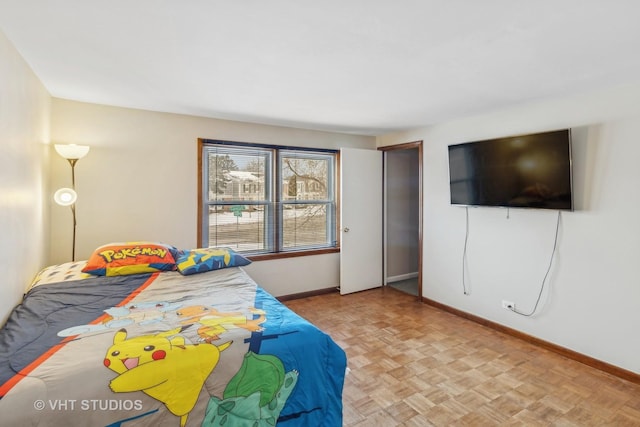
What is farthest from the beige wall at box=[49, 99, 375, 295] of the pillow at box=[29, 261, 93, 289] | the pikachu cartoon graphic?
the pikachu cartoon graphic

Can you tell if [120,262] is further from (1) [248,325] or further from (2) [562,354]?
(2) [562,354]

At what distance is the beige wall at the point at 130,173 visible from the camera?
9.73 feet

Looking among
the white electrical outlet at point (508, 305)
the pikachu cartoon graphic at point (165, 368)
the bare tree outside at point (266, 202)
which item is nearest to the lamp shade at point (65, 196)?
the bare tree outside at point (266, 202)

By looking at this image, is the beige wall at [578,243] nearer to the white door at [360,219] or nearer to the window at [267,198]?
the white door at [360,219]

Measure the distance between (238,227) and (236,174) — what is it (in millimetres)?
639

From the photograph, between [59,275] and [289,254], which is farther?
[289,254]

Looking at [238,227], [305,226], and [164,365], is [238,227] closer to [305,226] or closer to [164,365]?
[305,226]

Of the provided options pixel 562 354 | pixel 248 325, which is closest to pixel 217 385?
pixel 248 325

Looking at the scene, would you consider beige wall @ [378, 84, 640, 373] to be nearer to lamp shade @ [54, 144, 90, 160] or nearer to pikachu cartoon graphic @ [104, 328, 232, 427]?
pikachu cartoon graphic @ [104, 328, 232, 427]

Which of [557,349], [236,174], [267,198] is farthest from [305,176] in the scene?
[557,349]

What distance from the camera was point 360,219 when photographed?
4457 millimetres

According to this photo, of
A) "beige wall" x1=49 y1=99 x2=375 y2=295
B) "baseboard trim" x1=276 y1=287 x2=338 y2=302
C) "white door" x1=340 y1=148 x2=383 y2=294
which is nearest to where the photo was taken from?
"beige wall" x1=49 y1=99 x2=375 y2=295

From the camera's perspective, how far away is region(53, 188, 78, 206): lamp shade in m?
2.71

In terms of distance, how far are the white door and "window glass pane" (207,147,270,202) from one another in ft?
3.56
